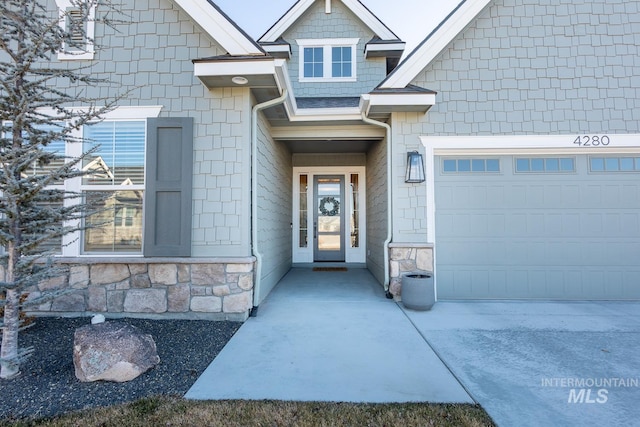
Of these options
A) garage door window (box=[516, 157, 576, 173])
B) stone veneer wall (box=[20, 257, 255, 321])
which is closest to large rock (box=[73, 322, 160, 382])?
stone veneer wall (box=[20, 257, 255, 321])

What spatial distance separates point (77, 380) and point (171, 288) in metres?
1.66

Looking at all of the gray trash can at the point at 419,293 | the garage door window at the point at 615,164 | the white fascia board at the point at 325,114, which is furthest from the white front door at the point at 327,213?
the garage door window at the point at 615,164

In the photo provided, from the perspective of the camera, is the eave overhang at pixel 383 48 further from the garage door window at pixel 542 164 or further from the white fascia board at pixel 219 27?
the white fascia board at pixel 219 27

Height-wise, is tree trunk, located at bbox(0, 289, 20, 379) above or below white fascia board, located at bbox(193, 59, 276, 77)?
below

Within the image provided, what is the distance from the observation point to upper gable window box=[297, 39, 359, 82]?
8594 millimetres

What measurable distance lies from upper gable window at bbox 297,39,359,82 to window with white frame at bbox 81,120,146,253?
17.1ft

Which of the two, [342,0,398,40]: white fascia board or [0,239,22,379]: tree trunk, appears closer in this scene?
[0,239,22,379]: tree trunk

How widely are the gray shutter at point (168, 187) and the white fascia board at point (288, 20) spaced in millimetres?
5426

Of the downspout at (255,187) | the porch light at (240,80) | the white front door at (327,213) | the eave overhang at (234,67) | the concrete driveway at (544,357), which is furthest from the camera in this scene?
the white front door at (327,213)

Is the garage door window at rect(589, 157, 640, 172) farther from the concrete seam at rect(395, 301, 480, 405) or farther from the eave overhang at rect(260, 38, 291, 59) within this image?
the eave overhang at rect(260, 38, 291, 59)

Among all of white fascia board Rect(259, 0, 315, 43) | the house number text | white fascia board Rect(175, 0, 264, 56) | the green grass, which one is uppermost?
white fascia board Rect(259, 0, 315, 43)

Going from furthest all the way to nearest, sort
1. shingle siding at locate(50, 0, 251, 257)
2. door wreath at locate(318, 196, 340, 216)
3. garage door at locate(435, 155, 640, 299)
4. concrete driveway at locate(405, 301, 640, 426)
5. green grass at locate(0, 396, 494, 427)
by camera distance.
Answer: door wreath at locate(318, 196, 340, 216)
garage door at locate(435, 155, 640, 299)
shingle siding at locate(50, 0, 251, 257)
concrete driveway at locate(405, 301, 640, 426)
green grass at locate(0, 396, 494, 427)

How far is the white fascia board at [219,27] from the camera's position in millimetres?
4359

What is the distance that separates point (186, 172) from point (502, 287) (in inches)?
207
